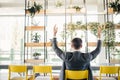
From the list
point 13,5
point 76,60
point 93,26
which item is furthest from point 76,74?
point 13,5

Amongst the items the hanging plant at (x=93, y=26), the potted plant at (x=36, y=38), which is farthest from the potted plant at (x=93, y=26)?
the potted plant at (x=36, y=38)

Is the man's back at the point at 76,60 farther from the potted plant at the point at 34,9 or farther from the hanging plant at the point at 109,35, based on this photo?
the potted plant at the point at 34,9

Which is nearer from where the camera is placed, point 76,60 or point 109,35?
point 76,60

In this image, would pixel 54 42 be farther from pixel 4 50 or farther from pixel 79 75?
pixel 4 50

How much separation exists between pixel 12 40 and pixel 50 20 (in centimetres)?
179

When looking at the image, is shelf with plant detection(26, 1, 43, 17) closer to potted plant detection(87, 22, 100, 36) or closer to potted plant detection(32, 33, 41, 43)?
potted plant detection(32, 33, 41, 43)

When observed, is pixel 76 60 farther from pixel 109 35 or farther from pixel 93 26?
pixel 109 35

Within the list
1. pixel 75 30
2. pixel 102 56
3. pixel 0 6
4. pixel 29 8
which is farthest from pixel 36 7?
pixel 102 56

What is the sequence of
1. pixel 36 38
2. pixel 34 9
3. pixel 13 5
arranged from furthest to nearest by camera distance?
pixel 13 5 < pixel 36 38 < pixel 34 9

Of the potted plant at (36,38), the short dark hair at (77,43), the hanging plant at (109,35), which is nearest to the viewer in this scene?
the short dark hair at (77,43)

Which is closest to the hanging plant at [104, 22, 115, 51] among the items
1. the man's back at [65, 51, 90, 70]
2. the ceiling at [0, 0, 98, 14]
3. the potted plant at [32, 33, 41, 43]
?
the potted plant at [32, 33, 41, 43]

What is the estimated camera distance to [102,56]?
807 centimetres

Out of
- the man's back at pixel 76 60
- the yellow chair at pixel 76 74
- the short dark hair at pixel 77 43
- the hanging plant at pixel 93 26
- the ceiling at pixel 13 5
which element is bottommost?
the yellow chair at pixel 76 74

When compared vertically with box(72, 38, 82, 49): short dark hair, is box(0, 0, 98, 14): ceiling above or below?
above
